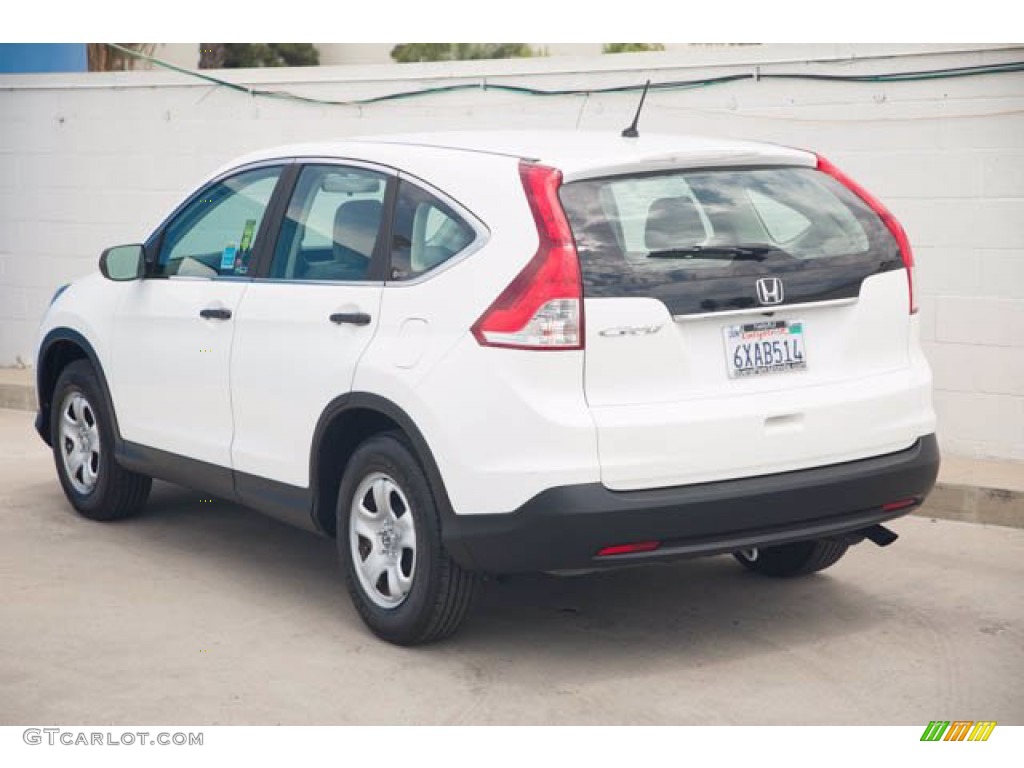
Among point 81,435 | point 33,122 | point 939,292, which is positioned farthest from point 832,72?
point 33,122

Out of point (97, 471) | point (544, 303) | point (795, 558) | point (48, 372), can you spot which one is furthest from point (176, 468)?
point (795, 558)

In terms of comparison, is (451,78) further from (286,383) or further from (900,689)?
(900,689)

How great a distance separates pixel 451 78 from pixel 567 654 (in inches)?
222

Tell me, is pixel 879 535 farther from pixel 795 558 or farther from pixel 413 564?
pixel 413 564

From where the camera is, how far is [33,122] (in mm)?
12641

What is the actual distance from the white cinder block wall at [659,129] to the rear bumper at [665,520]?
3.23 m

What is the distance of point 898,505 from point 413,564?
169 centimetres

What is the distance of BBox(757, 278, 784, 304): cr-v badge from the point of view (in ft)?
17.9

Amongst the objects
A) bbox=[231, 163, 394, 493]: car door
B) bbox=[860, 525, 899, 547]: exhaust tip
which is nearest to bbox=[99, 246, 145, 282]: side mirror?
bbox=[231, 163, 394, 493]: car door

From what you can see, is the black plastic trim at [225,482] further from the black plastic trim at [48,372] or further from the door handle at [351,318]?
the door handle at [351,318]

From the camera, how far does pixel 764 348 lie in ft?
18.0

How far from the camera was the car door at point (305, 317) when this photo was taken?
19.5ft

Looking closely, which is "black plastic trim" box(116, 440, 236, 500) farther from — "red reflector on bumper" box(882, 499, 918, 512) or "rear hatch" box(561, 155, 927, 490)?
"red reflector on bumper" box(882, 499, 918, 512)
